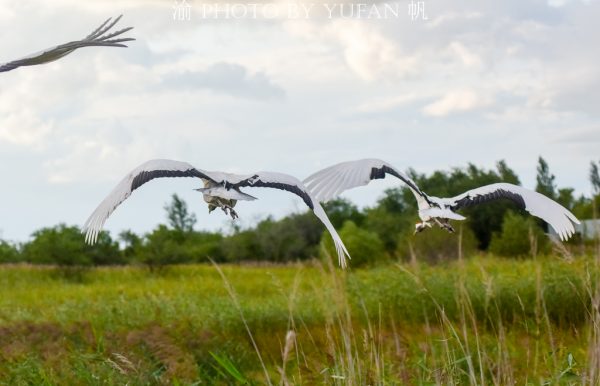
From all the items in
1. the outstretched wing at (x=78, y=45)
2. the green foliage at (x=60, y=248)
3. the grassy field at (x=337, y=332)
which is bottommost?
the grassy field at (x=337, y=332)

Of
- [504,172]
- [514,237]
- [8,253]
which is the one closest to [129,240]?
[8,253]

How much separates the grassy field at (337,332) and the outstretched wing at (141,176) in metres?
1.36

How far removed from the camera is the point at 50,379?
5.31 metres

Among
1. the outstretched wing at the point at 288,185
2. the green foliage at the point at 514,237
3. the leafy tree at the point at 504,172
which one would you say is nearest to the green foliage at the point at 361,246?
the green foliage at the point at 514,237

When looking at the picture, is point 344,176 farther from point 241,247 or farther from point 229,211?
point 241,247

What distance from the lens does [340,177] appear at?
1972 mm

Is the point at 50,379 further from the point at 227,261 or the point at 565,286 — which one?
the point at 227,261

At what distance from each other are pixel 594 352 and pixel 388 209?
2244cm

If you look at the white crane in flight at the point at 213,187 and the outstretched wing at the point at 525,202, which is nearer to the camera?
the white crane in flight at the point at 213,187

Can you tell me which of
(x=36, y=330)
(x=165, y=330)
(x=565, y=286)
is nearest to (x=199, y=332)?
(x=165, y=330)

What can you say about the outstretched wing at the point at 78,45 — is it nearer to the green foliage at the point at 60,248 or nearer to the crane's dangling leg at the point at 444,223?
the crane's dangling leg at the point at 444,223

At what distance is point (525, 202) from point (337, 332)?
5.34m

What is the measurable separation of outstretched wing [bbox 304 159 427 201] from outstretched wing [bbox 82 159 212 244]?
12.4 inches

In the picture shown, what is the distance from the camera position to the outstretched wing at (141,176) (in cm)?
164
